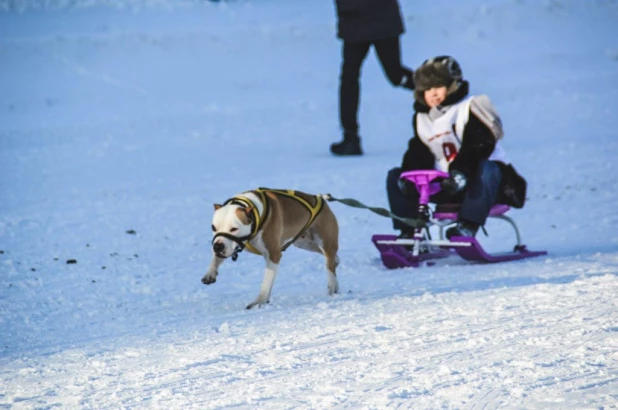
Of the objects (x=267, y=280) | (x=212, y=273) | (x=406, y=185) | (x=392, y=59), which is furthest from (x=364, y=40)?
(x=212, y=273)

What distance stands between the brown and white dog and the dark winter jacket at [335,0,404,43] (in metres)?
4.51

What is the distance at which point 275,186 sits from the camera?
827 cm

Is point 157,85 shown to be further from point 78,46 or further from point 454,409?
point 454,409

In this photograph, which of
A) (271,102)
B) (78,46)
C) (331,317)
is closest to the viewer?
(331,317)

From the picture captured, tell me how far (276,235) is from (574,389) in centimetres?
166

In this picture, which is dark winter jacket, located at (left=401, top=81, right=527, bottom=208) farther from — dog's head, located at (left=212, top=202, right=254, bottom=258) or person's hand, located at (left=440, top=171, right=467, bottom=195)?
dog's head, located at (left=212, top=202, right=254, bottom=258)

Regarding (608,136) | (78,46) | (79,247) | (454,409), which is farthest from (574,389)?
(78,46)

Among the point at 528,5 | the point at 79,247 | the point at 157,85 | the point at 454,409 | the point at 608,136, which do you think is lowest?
the point at 454,409

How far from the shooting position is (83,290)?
526cm

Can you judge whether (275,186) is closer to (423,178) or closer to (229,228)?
(423,178)

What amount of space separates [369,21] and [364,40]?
17 cm

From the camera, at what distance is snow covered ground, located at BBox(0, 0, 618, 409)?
3.60 m

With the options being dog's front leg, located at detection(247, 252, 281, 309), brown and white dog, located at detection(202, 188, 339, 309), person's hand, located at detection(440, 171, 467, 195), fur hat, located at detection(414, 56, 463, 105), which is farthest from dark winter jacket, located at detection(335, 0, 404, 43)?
dog's front leg, located at detection(247, 252, 281, 309)

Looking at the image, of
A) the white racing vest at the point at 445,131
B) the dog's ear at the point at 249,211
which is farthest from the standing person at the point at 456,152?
the dog's ear at the point at 249,211
